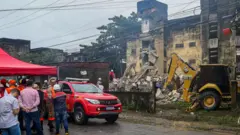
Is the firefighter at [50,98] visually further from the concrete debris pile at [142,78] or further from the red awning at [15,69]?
the concrete debris pile at [142,78]

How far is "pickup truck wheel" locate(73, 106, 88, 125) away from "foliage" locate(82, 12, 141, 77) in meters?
30.7

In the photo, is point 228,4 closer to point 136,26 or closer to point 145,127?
point 136,26

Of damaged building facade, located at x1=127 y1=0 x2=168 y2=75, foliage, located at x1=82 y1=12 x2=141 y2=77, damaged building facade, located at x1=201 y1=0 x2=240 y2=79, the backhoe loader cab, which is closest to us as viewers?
the backhoe loader cab

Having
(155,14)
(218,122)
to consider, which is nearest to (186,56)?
(155,14)

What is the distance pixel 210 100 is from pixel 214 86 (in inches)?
34.1

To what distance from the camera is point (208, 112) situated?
15609 mm

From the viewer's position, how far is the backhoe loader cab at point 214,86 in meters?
15.8

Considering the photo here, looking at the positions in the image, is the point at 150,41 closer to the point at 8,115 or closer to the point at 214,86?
the point at 214,86

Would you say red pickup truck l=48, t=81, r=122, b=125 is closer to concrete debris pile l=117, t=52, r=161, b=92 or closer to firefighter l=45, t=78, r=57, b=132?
firefighter l=45, t=78, r=57, b=132

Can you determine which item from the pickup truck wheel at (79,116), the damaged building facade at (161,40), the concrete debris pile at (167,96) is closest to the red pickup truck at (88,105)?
the pickup truck wheel at (79,116)

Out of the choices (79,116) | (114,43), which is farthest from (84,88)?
(114,43)

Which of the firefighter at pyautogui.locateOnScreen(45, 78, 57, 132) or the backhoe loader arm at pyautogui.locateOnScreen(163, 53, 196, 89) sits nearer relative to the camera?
the firefighter at pyautogui.locateOnScreen(45, 78, 57, 132)

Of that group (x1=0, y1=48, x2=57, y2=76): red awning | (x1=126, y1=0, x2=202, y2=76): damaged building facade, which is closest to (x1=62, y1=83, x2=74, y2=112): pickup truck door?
(x1=0, y1=48, x2=57, y2=76): red awning

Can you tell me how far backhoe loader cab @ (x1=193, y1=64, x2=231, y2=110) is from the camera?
1583cm
